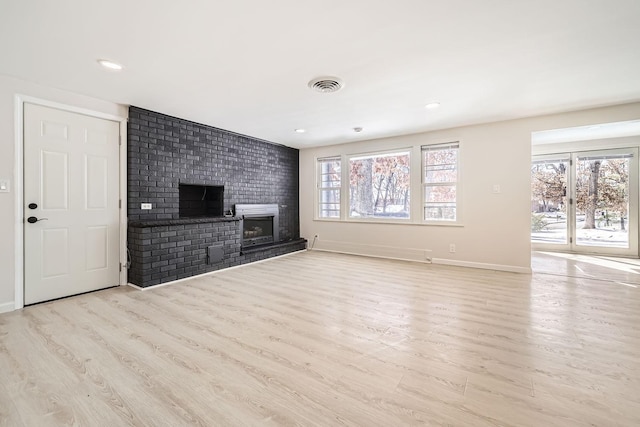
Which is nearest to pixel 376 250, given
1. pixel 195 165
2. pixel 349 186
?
pixel 349 186

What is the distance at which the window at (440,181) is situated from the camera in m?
4.90

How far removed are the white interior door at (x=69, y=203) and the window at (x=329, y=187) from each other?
12.7 ft

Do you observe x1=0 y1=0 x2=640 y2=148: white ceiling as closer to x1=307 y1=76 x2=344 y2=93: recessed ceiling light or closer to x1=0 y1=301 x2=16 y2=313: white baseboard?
x1=307 y1=76 x2=344 y2=93: recessed ceiling light

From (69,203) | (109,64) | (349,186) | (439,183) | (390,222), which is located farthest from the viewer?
(349,186)

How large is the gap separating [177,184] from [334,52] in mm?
3022

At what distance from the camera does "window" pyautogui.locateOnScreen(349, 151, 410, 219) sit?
543 centimetres

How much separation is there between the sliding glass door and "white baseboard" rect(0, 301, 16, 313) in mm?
8051

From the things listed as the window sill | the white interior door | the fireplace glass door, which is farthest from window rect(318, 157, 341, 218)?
the white interior door

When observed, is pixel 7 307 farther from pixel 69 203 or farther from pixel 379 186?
pixel 379 186

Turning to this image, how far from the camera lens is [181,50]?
94.0 inches

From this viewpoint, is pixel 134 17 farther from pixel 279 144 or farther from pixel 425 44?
pixel 279 144

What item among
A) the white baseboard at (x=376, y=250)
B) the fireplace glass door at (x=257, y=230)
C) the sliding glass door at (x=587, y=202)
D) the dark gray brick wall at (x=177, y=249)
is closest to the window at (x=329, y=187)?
the white baseboard at (x=376, y=250)

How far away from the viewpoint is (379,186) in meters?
5.72

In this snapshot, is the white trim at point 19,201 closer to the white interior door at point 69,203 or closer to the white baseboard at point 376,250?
the white interior door at point 69,203
